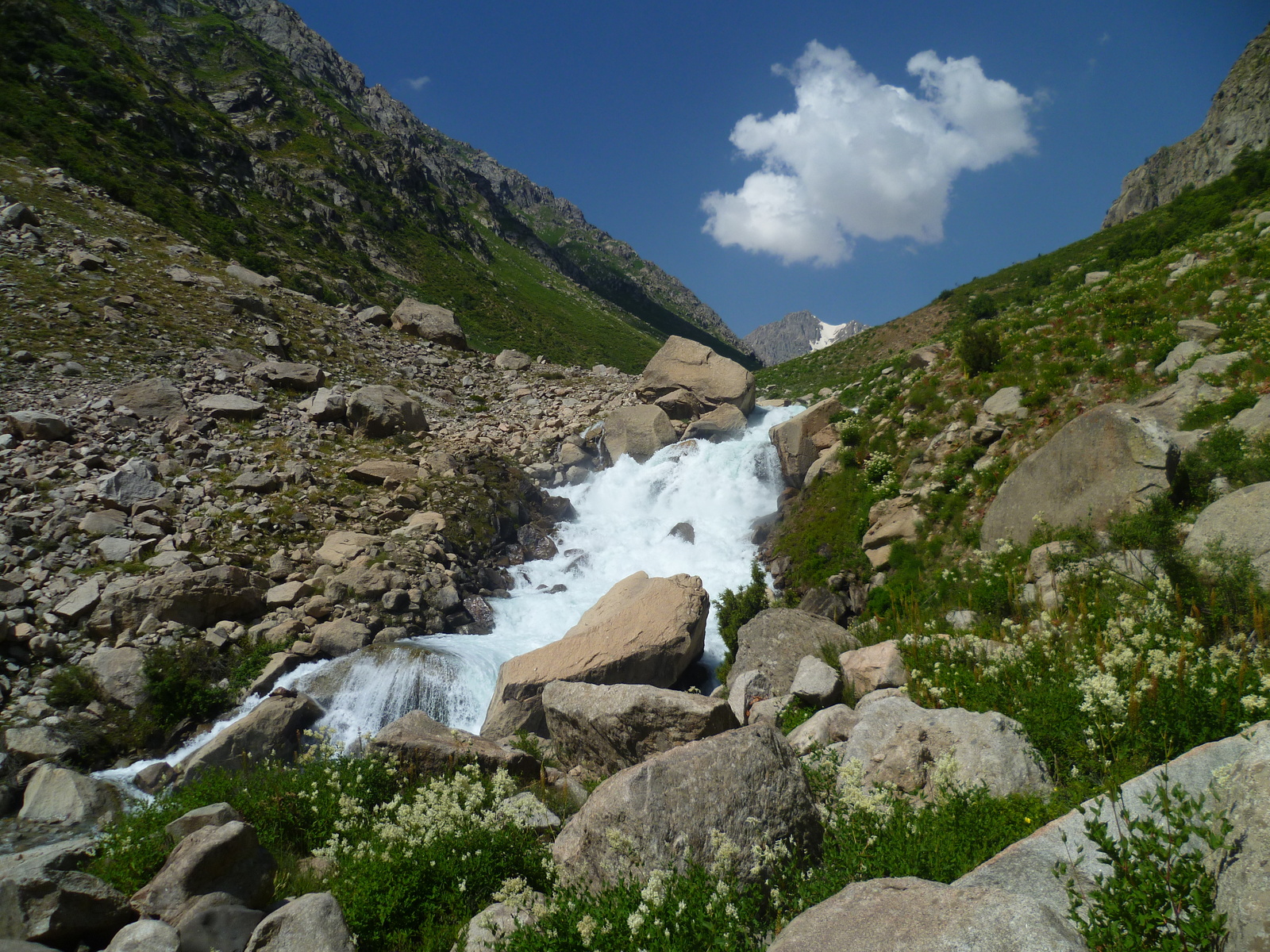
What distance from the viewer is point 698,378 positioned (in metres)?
29.6

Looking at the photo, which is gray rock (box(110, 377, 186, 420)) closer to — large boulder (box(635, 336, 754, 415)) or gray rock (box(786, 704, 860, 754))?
large boulder (box(635, 336, 754, 415))

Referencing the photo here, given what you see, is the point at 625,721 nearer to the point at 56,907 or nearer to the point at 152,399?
the point at 56,907

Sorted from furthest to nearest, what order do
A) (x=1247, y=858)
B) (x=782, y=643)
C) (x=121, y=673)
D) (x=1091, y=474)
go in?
1. (x=121, y=673)
2. (x=782, y=643)
3. (x=1091, y=474)
4. (x=1247, y=858)

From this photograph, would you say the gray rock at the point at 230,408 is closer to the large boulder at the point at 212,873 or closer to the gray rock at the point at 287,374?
the gray rock at the point at 287,374

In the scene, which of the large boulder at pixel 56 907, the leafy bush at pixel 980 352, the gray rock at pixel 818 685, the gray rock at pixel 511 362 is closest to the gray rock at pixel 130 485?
the large boulder at pixel 56 907

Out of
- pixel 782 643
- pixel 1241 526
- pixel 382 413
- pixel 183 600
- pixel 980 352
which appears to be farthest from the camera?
pixel 382 413

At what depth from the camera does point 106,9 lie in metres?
81.2

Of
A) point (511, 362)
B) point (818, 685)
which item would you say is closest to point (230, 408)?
point (511, 362)

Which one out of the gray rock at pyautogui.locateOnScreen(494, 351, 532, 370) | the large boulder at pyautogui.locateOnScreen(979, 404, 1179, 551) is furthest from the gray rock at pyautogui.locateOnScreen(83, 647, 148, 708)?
the gray rock at pyautogui.locateOnScreen(494, 351, 532, 370)

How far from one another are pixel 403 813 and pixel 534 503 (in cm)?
1884

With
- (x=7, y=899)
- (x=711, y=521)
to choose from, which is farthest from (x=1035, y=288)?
(x=7, y=899)

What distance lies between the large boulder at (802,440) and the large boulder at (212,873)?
1819 centimetres

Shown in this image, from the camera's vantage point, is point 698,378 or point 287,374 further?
point 698,378

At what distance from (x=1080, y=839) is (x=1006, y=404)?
1319 centimetres
